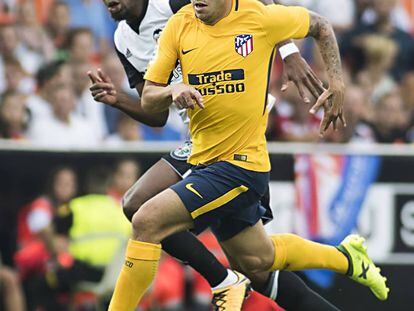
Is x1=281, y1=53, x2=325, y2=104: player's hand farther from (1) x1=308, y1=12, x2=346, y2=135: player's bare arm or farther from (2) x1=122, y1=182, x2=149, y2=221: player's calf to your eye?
(2) x1=122, y1=182, x2=149, y2=221: player's calf

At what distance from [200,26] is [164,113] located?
106 cm

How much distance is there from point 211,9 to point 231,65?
1.17 ft

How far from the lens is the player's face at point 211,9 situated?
7066 millimetres

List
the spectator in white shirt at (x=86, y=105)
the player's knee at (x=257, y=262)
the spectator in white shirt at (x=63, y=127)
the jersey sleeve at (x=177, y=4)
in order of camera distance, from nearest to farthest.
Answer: the player's knee at (x=257, y=262)
the jersey sleeve at (x=177, y=4)
the spectator in white shirt at (x=63, y=127)
the spectator in white shirt at (x=86, y=105)

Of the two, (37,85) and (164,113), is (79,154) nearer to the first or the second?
(37,85)

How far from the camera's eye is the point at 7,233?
10742mm

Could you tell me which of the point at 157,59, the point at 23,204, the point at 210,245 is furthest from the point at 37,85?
the point at 157,59

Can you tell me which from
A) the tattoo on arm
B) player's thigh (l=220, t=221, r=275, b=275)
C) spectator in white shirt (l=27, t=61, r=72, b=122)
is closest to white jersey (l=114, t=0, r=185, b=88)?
the tattoo on arm

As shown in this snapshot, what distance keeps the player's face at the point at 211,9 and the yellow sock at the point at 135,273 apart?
137 centimetres

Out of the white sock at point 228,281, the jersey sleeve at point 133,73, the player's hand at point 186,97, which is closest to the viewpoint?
the player's hand at point 186,97

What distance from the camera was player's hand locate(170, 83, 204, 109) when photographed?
6.75 m

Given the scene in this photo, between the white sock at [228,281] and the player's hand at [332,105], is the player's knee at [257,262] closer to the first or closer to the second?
the white sock at [228,281]

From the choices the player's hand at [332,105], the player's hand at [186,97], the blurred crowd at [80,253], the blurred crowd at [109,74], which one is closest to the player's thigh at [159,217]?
the player's hand at [186,97]

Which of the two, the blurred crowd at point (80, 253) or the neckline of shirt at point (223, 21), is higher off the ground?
the neckline of shirt at point (223, 21)
